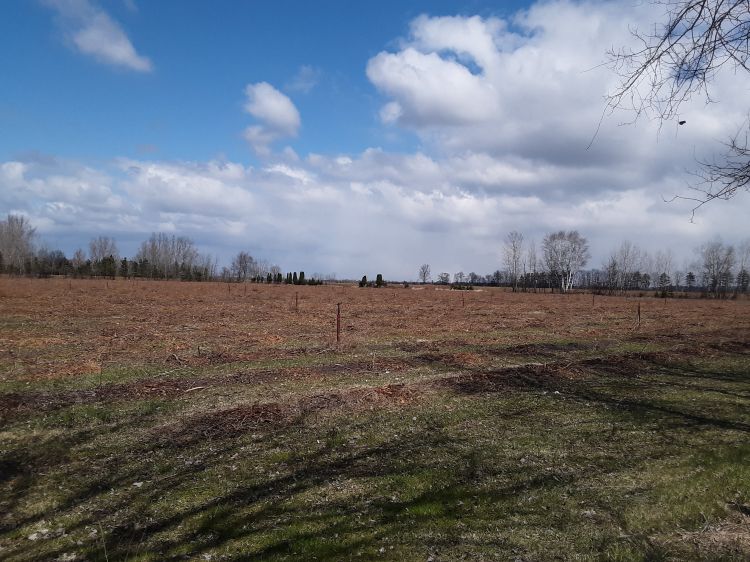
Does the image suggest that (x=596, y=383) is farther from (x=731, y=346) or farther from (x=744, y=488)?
(x=731, y=346)

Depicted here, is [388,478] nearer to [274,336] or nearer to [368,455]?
[368,455]

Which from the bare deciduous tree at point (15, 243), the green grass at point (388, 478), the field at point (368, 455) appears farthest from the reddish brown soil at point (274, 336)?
the bare deciduous tree at point (15, 243)

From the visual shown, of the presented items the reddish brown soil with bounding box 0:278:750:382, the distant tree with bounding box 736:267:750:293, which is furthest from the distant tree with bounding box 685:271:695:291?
the reddish brown soil with bounding box 0:278:750:382

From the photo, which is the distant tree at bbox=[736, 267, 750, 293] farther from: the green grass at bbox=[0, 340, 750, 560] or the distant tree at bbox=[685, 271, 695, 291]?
the green grass at bbox=[0, 340, 750, 560]

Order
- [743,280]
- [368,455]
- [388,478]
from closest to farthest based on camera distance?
[388,478]
[368,455]
[743,280]

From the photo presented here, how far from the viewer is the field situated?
4.33 metres

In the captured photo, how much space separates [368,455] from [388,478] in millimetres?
844

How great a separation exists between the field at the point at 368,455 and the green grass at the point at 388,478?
1.2 inches

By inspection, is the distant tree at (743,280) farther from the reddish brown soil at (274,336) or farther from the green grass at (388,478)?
the green grass at (388,478)

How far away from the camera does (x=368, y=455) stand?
6.45 meters

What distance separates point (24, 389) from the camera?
984 cm

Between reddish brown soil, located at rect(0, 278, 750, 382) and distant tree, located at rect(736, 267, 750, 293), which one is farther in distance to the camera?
distant tree, located at rect(736, 267, 750, 293)

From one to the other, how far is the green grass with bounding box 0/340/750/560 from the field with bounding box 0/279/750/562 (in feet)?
0.10

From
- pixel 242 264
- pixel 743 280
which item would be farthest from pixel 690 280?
pixel 242 264
